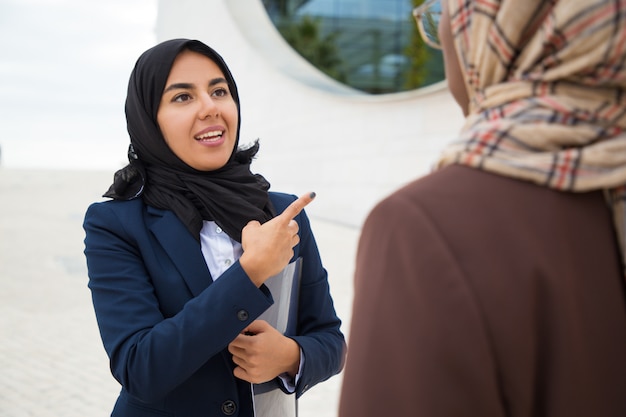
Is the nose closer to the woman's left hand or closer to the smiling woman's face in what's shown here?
the smiling woman's face

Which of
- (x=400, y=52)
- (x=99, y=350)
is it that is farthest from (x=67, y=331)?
(x=400, y=52)

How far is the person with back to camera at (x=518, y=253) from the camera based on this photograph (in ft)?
2.46

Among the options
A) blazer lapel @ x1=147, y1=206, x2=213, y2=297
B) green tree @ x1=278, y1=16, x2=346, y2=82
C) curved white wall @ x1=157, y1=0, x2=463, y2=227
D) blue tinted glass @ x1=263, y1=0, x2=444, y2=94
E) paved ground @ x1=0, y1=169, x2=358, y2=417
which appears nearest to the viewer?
blazer lapel @ x1=147, y1=206, x2=213, y2=297

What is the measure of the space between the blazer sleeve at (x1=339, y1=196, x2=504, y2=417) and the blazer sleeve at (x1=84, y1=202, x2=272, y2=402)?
64 centimetres

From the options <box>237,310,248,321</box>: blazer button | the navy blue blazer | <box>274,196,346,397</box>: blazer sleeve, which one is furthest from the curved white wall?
<box>237,310,248,321</box>: blazer button

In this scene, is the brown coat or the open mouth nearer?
the brown coat

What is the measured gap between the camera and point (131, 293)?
1.51 m

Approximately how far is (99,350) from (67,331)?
2.12 ft

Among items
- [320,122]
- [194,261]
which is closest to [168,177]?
[194,261]

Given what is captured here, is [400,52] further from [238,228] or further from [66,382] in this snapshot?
[238,228]

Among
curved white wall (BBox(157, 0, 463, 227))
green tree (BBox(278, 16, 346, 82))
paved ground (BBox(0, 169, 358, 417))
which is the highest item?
green tree (BBox(278, 16, 346, 82))

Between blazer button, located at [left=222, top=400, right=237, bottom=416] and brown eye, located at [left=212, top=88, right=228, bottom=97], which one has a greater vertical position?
brown eye, located at [left=212, top=88, right=228, bottom=97]

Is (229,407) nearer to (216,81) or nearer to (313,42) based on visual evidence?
(216,81)

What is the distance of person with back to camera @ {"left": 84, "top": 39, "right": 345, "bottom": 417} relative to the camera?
1.41m
